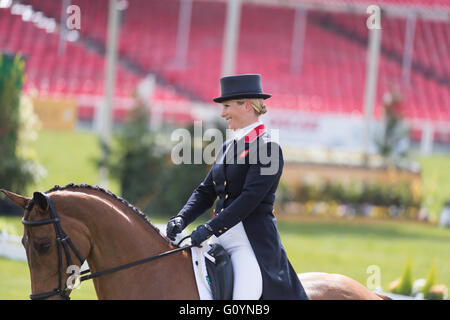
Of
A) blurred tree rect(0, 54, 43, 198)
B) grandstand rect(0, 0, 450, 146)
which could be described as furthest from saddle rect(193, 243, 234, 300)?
grandstand rect(0, 0, 450, 146)

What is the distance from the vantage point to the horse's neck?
11.1ft

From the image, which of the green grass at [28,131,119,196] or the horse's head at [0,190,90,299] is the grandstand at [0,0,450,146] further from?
the horse's head at [0,190,90,299]

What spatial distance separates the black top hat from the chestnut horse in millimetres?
785

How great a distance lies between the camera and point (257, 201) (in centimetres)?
350

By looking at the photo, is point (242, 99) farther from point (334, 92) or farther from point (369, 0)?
point (334, 92)

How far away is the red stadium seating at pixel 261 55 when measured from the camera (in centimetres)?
2259

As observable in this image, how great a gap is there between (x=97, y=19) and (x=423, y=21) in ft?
43.0

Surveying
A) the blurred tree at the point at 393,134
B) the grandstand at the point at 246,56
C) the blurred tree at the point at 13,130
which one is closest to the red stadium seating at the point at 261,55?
the grandstand at the point at 246,56

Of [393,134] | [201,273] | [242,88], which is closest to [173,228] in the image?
[201,273]

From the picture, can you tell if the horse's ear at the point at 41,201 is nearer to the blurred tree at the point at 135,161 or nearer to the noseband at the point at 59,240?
the noseband at the point at 59,240

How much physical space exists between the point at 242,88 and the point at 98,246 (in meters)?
1.09

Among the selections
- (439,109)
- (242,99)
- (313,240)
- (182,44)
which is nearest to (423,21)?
(439,109)

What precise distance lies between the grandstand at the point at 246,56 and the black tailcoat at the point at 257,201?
16712 mm

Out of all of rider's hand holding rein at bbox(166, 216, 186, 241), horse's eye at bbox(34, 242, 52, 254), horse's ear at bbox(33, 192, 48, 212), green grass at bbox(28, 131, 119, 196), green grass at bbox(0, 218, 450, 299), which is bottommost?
green grass at bbox(0, 218, 450, 299)
